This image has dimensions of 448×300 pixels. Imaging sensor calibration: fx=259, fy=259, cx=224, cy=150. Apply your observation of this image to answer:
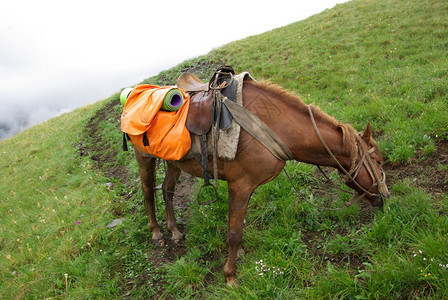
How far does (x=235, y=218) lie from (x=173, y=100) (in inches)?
69.5

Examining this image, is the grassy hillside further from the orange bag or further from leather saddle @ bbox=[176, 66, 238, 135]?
leather saddle @ bbox=[176, 66, 238, 135]

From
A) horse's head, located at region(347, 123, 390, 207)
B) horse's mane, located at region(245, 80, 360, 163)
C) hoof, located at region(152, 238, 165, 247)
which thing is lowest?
hoof, located at region(152, 238, 165, 247)

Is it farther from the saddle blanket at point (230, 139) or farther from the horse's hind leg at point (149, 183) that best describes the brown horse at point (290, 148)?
the horse's hind leg at point (149, 183)

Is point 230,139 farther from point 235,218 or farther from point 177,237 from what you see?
point 177,237

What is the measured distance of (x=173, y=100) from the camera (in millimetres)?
3469

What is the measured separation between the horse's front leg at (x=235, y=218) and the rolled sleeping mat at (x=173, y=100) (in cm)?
125

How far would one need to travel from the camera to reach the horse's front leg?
3299mm

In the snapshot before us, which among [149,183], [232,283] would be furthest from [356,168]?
[149,183]

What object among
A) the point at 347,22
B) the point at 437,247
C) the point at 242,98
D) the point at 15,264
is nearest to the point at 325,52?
the point at 347,22

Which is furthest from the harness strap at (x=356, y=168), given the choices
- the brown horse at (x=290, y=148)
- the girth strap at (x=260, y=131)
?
the girth strap at (x=260, y=131)

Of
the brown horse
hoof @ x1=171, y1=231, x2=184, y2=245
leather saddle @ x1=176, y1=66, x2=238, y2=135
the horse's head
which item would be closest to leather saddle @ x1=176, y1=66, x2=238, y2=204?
leather saddle @ x1=176, y1=66, x2=238, y2=135

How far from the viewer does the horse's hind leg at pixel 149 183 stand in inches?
177

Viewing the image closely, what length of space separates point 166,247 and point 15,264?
8.97 ft

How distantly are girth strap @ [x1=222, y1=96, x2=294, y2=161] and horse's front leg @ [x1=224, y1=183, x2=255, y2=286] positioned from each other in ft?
2.01
